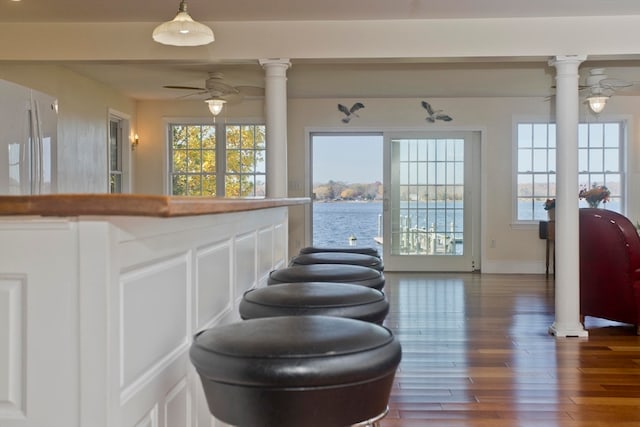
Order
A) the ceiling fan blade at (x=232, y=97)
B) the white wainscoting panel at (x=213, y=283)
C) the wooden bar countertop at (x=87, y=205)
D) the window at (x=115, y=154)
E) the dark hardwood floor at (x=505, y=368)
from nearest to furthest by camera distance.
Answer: the wooden bar countertop at (x=87, y=205), the white wainscoting panel at (x=213, y=283), the dark hardwood floor at (x=505, y=368), the ceiling fan blade at (x=232, y=97), the window at (x=115, y=154)

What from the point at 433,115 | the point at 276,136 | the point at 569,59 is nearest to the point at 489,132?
the point at 433,115

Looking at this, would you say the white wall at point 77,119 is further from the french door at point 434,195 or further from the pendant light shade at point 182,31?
the french door at point 434,195

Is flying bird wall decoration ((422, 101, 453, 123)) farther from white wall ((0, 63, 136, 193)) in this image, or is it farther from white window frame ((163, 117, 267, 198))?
white wall ((0, 63, 136, 193))

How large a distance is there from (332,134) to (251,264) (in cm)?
607

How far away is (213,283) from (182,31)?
75.9 inches

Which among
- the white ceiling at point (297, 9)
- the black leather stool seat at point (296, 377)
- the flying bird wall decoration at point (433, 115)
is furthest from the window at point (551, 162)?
the black leather stool seat at point (296, 377)

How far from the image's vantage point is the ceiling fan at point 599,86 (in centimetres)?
561

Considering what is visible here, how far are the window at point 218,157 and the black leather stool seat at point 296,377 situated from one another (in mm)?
7198

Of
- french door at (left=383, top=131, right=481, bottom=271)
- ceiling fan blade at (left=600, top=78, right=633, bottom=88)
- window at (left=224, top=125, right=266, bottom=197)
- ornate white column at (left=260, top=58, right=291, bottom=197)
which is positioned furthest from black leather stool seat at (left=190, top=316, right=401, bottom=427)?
window at (left=224, top=125, right=266, bottom=197)

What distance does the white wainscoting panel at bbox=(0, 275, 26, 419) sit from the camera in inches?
36.8

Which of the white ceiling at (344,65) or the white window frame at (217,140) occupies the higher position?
the white ceiling at (344,65)

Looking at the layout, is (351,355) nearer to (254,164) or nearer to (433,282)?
(433,282)

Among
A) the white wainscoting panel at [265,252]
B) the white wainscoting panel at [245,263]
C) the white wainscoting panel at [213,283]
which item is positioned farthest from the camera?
the white wainscoting panel at [265,252]

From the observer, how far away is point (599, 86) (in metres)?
5.80
